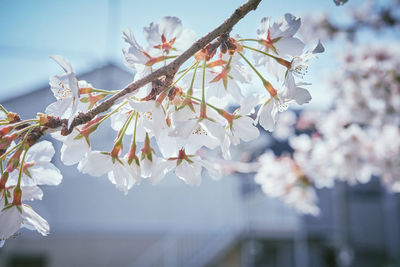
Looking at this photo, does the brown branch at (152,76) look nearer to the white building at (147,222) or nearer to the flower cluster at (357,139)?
the flower cluster at (357,139)

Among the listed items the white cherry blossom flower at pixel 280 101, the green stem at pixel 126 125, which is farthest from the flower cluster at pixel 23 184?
the white cherry blossom flower at pixel 280 101

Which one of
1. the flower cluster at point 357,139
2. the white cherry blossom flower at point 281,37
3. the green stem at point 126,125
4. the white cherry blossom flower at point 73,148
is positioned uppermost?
the flower cluster at point 357,139

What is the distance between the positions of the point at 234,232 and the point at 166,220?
1.30 metres

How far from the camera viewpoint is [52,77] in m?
0.58

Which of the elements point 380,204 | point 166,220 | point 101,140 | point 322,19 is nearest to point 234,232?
point 166,220

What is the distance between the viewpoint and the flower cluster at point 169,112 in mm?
529

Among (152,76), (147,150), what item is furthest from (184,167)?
(152,76)

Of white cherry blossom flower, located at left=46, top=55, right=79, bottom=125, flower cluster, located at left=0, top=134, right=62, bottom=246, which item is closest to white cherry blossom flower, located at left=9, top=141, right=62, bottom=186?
flower cluster, located at left=0, top=134, right=62, bottom=246

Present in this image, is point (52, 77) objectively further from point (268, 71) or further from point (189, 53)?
point (268, 71)

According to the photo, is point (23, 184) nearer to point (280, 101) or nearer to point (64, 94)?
point (64, 94)

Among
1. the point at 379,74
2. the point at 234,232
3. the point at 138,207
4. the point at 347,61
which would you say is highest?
the point at 347,61

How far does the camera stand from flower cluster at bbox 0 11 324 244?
529 mm

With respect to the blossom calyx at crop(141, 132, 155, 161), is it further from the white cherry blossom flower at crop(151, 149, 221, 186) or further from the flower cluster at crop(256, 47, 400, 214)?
the flower cluster at crop(256, 47, 400, 214)

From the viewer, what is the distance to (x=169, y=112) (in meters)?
0.56
